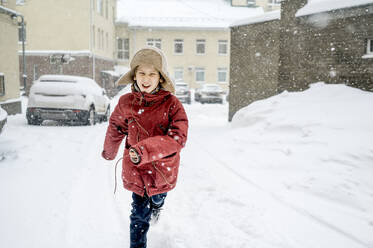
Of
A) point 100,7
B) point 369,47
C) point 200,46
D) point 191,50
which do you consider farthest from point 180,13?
point 369,47

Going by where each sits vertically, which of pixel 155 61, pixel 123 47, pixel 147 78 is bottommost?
pixel 147 78

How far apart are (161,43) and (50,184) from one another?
34503mm

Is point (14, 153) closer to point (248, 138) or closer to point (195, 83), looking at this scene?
Result: point (248, 138)

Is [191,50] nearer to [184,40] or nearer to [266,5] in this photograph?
[184,40]

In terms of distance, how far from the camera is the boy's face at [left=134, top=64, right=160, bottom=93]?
2.72 meters

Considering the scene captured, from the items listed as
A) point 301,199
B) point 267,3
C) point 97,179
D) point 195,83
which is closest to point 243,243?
point 301,199

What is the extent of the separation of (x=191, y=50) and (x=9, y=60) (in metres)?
25.9

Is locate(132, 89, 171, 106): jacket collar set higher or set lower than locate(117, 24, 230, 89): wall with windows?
lower

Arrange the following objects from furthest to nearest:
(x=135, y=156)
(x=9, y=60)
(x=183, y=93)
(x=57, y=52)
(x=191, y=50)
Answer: (x=191, y=50) → (x=57, y=52) → (x=183, y=93) → (x=9, y=60) → (x=135, y=156)

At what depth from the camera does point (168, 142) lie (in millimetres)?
2486

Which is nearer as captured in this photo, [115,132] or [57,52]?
[115,132]

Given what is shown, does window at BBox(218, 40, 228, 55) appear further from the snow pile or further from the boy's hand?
the boy's hand

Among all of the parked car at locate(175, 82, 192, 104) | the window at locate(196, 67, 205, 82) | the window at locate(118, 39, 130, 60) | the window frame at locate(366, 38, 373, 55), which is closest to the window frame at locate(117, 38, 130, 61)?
the window at locate(118, 39, 130, 60)

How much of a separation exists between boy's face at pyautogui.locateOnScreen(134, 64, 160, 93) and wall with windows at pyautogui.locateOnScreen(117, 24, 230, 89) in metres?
35.0
